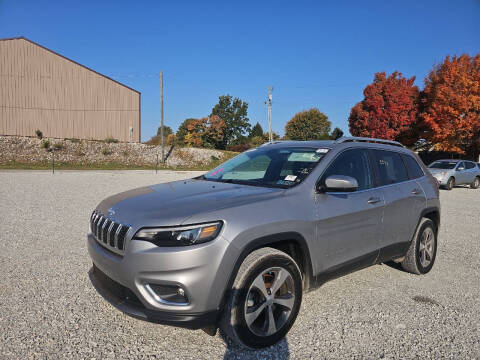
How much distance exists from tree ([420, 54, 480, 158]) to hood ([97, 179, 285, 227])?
28.5 metres

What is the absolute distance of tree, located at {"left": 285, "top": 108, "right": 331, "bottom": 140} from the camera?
79812mm

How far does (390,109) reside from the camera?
37188mm

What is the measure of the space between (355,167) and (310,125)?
259ft

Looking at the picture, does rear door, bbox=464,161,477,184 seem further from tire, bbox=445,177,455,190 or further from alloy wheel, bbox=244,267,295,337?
alloy wheel, bbox=244,267,295,337

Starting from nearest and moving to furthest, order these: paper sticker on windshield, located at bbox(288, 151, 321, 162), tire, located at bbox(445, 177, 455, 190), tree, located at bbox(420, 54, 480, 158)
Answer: paper sticker on windshield, located at bbox(288, 151, 321, 162) < tire, located at bbox(445, 177, 455, 190) < tree, located at bbox(420, 54, 480, 158)

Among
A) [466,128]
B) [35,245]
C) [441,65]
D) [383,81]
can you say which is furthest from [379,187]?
[383,81]

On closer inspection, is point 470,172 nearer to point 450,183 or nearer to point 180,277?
point 450,183

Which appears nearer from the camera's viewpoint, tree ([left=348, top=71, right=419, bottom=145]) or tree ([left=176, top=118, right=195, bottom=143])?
tree ([left=348, top=71, right=419, bottom=145])

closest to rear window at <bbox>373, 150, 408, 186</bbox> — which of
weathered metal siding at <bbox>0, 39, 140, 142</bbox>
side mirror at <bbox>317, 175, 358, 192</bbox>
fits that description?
side mirror at <bbox>317, 175, 358, 192</bbox>

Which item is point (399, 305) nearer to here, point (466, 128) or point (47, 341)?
point (47, 341)

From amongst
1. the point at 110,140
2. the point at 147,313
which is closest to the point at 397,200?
the point at 147,313

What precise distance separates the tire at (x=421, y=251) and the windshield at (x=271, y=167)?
1.90 metres

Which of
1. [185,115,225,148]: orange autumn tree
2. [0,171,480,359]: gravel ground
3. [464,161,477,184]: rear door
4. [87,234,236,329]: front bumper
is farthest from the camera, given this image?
[185,115,225,148]: orange autumn tree

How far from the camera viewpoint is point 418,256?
437cm
